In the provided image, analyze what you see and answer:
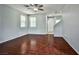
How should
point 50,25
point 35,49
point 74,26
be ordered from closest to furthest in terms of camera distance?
point 74,26 < point 35,49 < point 50,25

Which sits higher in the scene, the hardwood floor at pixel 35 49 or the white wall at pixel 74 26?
the white wall at pixel 74 26

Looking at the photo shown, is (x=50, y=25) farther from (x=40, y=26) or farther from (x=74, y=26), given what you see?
(x=74, y=26)

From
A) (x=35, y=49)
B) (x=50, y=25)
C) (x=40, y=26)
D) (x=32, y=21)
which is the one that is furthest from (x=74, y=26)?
(x=50, y=25)

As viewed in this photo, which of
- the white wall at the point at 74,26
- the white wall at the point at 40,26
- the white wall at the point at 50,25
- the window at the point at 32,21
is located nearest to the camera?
the white wall at the point at 74,26

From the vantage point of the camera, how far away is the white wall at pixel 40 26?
972 centimetres

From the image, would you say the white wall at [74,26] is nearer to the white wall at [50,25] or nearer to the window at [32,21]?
the window at [32,21]

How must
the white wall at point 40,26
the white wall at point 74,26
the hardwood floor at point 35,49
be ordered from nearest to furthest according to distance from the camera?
the white wall at point 74,26 < the hardwood floor at point 35,49 < the white wall at point 40,26

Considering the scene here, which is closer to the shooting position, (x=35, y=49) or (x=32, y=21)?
(x=35, y=49)

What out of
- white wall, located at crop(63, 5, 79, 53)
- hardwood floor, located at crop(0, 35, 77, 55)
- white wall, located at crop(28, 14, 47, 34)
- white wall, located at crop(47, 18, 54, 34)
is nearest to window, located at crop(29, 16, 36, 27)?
white wall, located at crop(28, 14, 47, 34)

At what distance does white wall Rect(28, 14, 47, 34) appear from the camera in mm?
9719

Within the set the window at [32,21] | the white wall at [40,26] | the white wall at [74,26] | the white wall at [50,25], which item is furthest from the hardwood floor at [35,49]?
the white wall at [50,25]

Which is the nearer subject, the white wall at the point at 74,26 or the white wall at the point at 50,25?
the white wall at the point at 74,26

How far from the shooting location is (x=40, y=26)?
9812 millimetres
